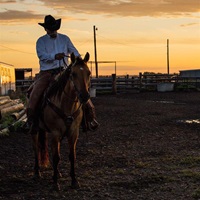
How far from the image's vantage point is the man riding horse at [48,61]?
7.34 metres

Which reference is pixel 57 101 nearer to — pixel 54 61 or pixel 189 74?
pixel 54 61

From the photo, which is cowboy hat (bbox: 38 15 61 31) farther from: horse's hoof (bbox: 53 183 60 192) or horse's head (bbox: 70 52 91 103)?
horse's hoof (bbox: 53 183 60 192)

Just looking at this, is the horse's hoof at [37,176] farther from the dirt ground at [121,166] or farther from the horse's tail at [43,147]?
the horse's tail at [43,147]

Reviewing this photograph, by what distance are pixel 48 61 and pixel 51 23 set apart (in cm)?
65

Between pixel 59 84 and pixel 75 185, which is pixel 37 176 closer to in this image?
pixel 75 185

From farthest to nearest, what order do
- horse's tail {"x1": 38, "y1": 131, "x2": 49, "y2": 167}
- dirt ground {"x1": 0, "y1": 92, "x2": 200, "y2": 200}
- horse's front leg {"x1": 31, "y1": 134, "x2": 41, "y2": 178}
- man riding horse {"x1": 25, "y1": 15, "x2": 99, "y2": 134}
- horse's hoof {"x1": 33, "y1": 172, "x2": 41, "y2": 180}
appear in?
1. horse's tail {"x1": 38, "y1": 131, "x2": 49, "y2": 167}
2. horse's front leg {"x1": 31, "y1": 134, "x2": 41, "y2": 178}
3. horse's hoof {"x1": 33, "y1": 172, "x2": 41, "y2": 180}
4. man riding horse {"x1": 25, "y1": 15, "x2": 99, "y2": 134}
5. dirt ground {"x1": 0, "y1": 92, "x2": 200, "y2": 200}

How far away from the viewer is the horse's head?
6199 mm

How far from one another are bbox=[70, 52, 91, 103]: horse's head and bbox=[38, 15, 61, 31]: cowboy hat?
1.22m

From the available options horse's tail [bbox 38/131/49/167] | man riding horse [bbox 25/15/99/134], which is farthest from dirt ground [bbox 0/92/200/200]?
man riding horse [bbox 25/15/99/134]

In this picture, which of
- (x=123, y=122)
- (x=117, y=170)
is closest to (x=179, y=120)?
(x=123, y=122)

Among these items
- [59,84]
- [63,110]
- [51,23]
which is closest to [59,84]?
[59,84]

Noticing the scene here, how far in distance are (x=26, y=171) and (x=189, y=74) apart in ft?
207

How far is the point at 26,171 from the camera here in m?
8.09

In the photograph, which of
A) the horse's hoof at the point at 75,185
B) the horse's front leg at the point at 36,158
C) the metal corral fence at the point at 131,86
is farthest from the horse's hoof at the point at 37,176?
the metal corral fence at the point at 131,86
